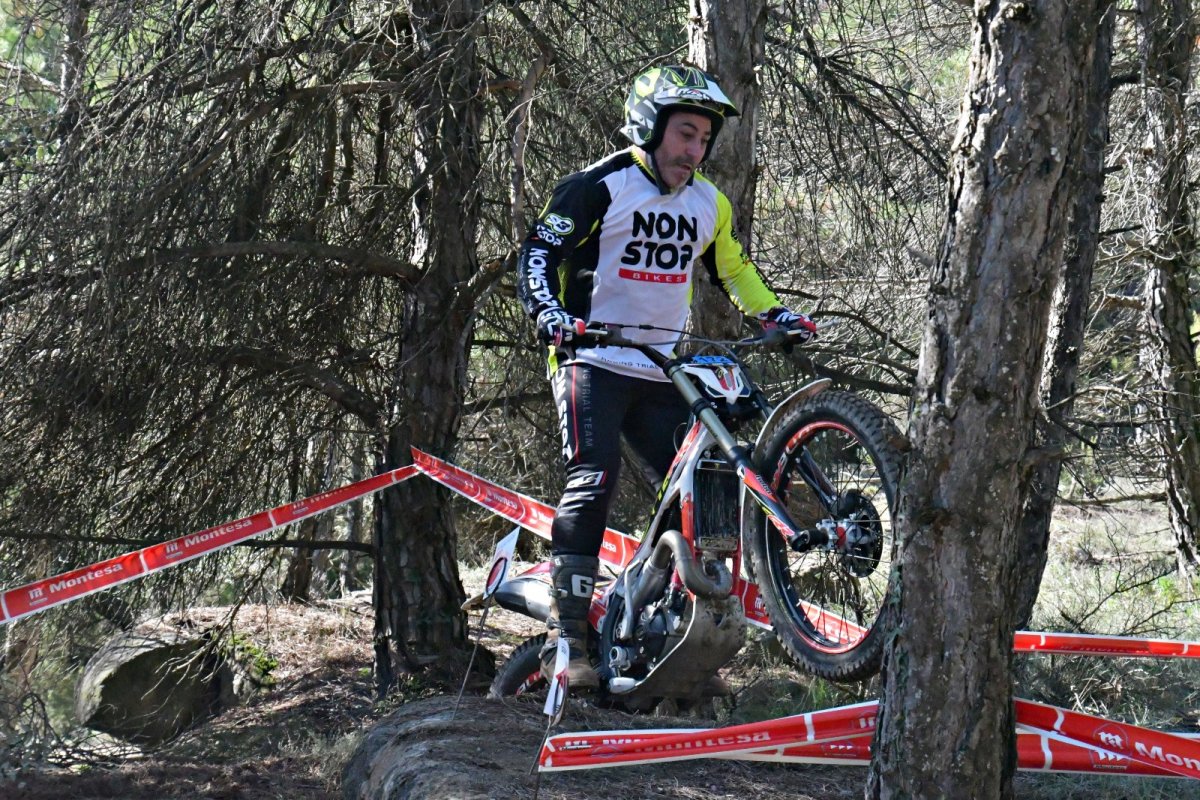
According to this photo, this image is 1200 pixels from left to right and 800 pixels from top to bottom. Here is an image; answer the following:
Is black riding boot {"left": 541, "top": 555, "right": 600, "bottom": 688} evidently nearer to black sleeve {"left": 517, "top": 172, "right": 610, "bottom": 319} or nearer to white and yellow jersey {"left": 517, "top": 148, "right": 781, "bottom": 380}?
white and yellow jersey {"left": 517, "top": 148, "right": 781, "bottom": 380}

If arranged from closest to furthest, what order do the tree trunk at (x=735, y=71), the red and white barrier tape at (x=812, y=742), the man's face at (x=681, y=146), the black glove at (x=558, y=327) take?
the red and white barrier tape at (x=812, y=742), the black glove at (x=558, y=327), the man's face at (x=681, y=146), the tree trunk at (x=735, y=71)

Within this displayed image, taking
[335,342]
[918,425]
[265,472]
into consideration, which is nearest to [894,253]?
[335,342]

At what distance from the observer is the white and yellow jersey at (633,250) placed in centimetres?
493

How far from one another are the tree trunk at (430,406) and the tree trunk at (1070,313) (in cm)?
320

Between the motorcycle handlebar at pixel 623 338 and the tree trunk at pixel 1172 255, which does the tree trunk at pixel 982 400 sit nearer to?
the motorcycle handlebar at pixel 623 338

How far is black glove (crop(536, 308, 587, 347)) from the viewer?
4.45 meters

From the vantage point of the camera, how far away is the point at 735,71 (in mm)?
5727

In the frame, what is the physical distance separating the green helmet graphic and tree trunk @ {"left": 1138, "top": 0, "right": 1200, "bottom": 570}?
4274mm

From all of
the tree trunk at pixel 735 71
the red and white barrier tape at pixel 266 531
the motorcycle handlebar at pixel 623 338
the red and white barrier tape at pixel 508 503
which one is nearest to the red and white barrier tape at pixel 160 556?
the red and white barrier tape at pixel 266 531

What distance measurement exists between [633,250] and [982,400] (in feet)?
6.44

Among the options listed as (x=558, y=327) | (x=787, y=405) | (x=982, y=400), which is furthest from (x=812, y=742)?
(x=558, y=327)

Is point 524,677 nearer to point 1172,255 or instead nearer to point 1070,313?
point 1070,313

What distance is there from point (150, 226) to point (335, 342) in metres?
1.51

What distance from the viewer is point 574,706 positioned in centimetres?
495
